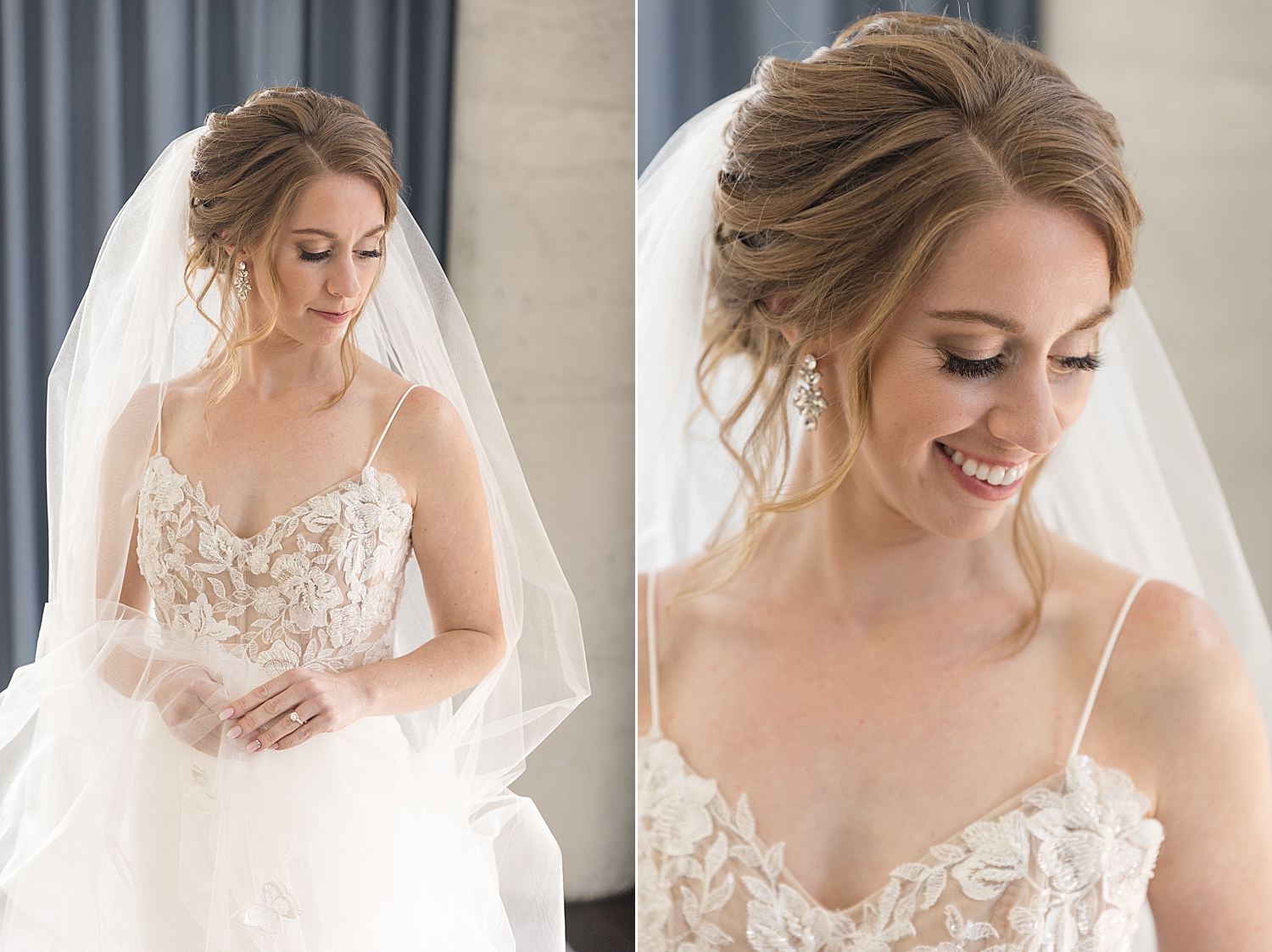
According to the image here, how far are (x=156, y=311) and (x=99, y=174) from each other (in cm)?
19

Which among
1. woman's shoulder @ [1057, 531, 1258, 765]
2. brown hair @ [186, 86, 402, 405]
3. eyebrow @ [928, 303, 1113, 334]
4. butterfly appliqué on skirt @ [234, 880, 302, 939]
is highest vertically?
brown hair @ [186, 86, 402, 405]

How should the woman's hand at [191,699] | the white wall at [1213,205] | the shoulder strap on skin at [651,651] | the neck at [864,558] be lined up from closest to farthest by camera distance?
1. the white wall at [1213,205]
2. the neck at [864,558]
3. the shoulder strap on skin at [651,651]
4. the woman's hand at [191,699]

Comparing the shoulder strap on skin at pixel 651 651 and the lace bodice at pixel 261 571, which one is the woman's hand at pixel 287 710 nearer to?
the lace bodice at pixel 261 571

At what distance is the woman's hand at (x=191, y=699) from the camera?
1240mm

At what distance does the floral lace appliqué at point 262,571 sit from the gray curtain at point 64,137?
162 mm

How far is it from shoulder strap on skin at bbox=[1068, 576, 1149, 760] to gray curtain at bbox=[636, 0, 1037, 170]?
0.49 metres

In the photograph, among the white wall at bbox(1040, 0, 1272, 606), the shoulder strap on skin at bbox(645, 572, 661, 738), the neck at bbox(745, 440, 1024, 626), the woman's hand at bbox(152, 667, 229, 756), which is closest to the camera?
the white wall at bbox(1040, 0, 1272, 606)

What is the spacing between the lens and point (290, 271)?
1.25 meters

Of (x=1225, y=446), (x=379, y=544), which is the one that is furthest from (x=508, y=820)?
(x=1225, y=446)

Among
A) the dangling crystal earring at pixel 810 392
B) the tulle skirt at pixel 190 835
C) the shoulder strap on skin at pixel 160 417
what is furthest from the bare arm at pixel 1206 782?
the shoulder strap on skin at pixel 160 417

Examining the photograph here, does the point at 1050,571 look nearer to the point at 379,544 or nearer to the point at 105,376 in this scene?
the point at 379,544

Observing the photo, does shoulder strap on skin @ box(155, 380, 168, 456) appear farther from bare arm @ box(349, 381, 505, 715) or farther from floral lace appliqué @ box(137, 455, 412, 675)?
bare arm @ box(349, 381, 505, 715)

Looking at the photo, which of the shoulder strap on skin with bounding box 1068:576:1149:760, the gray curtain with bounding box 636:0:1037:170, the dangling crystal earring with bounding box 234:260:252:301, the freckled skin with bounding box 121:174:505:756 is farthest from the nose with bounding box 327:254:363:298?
the shoulder strap on skin with bounding box 1068:576:1149:760

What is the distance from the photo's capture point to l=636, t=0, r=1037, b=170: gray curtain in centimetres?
90
